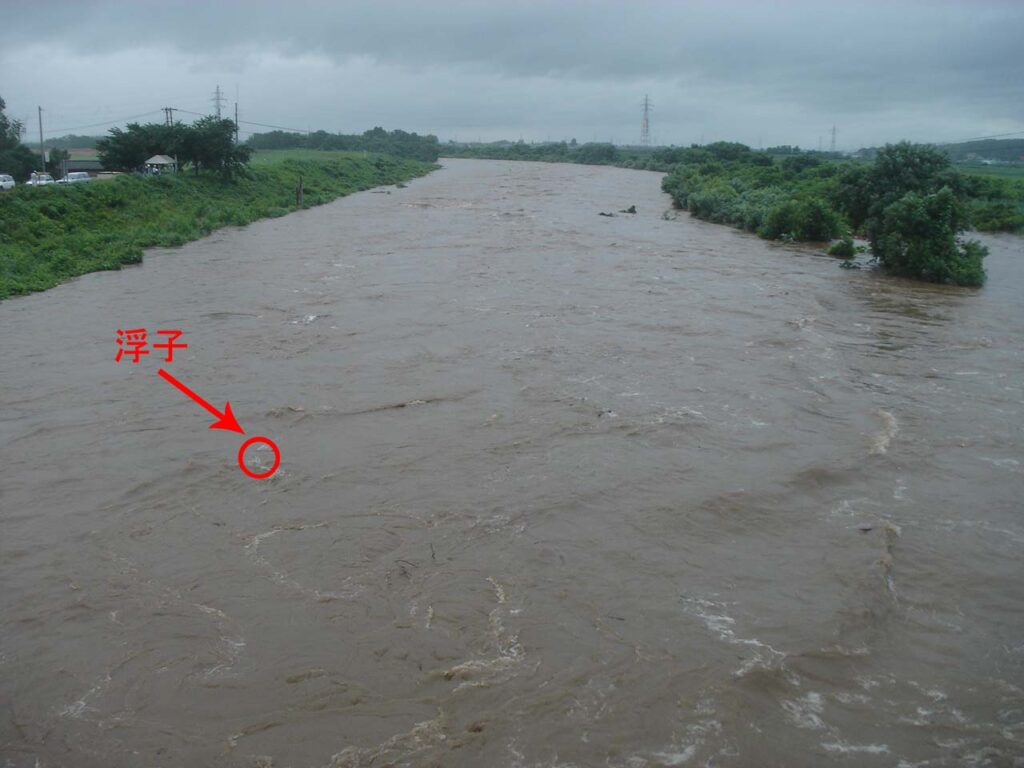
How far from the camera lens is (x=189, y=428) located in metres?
8.16

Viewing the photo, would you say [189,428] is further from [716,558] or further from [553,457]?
[716,558]

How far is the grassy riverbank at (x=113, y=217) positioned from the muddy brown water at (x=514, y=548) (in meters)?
5.91

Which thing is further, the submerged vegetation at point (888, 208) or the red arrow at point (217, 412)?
the submerged vegetation at point (888, 208)

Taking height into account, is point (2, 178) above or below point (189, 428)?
above

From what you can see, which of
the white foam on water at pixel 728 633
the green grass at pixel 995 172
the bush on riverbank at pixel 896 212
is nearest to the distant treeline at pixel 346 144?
the green grass at pixel 995 172

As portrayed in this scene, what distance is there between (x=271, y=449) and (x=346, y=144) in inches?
3568

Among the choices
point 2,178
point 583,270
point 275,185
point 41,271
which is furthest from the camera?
point 275,185

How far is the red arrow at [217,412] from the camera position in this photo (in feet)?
26.7

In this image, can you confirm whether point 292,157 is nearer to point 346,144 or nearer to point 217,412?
point 346,144

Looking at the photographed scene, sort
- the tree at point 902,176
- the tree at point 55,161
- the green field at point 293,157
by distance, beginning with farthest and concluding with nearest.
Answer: the green field at point 293,157
the tree at point 55,161
the tree at point 902,176

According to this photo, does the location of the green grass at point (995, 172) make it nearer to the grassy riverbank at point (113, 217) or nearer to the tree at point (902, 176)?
the tree at point (902, 176)

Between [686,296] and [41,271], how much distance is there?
12733mm

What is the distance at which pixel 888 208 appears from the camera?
59.6 ft

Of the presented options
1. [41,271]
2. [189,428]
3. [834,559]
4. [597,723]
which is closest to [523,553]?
[597,723]
